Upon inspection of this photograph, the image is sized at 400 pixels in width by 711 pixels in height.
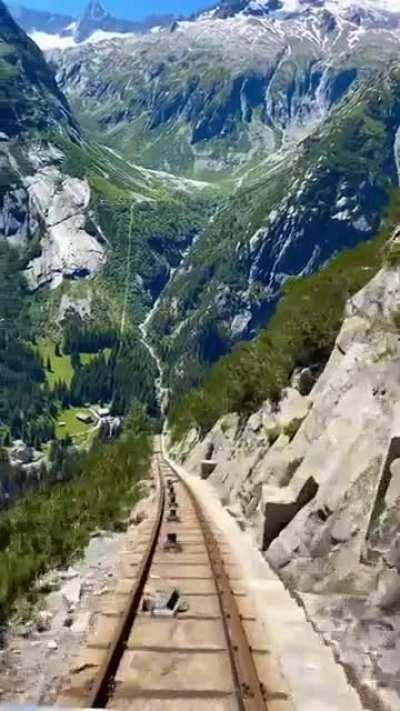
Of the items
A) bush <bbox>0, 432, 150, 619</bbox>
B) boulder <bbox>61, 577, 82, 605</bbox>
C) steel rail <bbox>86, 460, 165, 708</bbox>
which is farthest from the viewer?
bush <bbox>0, 432, 150, 619</bbox>

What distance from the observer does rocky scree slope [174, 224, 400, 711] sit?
15.0 meters

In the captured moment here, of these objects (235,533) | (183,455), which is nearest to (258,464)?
(235,533)

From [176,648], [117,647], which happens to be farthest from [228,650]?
[117,647]

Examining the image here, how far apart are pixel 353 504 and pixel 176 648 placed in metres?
5.94

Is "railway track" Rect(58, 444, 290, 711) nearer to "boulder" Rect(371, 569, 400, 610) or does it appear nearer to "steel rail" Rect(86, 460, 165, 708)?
"steel rail" Rect(86, 460, 165, 708)

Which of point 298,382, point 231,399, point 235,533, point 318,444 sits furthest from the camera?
point 231,399

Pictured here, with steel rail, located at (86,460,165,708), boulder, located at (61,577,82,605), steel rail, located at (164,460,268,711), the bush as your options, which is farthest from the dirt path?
the bush

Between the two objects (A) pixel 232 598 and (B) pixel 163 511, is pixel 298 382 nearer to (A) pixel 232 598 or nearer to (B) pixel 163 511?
(B) pixel 163 511

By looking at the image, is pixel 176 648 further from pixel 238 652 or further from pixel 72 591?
pixel 72 591

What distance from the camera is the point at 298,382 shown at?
4650cm

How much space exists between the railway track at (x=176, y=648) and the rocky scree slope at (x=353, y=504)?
4.70ft

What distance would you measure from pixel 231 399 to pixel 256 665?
54.4 m

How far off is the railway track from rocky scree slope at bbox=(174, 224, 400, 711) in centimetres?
143

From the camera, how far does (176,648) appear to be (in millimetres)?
14859
